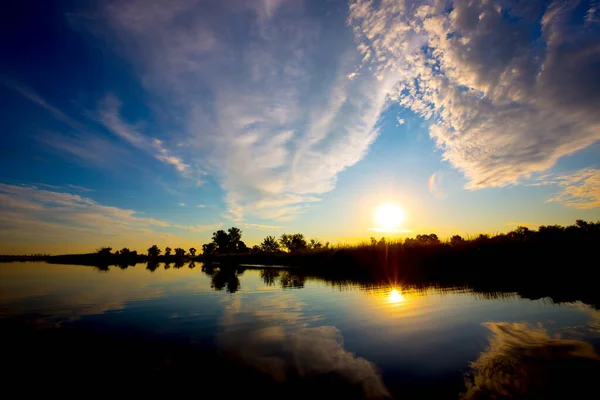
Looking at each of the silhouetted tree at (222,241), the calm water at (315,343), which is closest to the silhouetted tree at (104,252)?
the silhouetted tree at (222,241)

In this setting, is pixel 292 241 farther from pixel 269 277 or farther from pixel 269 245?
pixel 269 277

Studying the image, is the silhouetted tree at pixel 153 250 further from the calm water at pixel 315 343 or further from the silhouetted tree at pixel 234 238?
the calm water at pixel 315 343

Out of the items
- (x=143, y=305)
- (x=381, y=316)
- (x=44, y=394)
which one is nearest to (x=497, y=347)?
(x=381, y=316)

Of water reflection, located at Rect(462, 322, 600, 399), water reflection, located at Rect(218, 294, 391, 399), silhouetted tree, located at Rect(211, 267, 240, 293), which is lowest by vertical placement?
water reflection, located at Rect(218, 294, 391, 399)

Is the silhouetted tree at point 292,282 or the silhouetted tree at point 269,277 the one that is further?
the silhouetted tree at point 269,277

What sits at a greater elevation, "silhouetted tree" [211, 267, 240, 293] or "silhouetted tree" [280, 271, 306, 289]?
"silhouetted tree" [280, 271, 306, 289]

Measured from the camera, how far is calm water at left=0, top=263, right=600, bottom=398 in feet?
16.1

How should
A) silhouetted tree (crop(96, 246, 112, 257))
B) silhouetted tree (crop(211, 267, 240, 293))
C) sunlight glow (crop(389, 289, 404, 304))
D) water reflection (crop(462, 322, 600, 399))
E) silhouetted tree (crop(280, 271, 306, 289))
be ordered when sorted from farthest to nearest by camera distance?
1. silhouetted tree (crop(96, 246, 112, 257))
2. silhouetted tree (crop(280, 271, 306, 289))
3. silhouetted tree (crop(211, 267, 240, 293))
4. sunlight glow (crop(389, 289, 404, 304))
5. water reflection (crop(462, 322, 600, 399))

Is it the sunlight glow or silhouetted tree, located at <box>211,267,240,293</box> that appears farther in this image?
silhouetted tree, located at <box>211,267,240,293</box>

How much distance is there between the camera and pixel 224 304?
41.0 ft

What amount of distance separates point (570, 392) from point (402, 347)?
117 inches

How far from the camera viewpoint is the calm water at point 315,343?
4.89 m

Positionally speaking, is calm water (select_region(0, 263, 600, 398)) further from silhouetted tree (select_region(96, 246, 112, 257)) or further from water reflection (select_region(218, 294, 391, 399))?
silhouetted tree (select_region(96, 246, 112, 257))

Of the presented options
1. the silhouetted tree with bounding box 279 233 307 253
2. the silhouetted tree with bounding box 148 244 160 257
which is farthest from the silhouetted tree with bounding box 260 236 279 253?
the silhouetted tree with bounding box 148 244 160 257
